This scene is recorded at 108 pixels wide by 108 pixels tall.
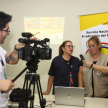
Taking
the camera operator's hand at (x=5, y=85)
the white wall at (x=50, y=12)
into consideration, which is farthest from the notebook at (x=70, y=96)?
the white wall at (x=50, y=12)

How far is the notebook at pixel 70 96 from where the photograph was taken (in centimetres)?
142

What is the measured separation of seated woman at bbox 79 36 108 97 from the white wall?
0.48 meters

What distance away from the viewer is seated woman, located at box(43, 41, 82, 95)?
6.64 feet

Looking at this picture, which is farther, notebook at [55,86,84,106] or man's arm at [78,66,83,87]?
man's arm at [78,66,83,87]

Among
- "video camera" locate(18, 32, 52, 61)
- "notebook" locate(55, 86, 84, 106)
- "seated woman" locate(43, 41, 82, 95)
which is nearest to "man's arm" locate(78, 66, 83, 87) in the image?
"seated woman" locate(43, 41, 82, 95)

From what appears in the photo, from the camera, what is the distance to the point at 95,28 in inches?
94.4

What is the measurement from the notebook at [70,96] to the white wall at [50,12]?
1.14m

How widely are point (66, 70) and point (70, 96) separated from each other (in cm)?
62

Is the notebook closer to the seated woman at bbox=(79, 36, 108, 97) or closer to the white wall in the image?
the seated woman at bbox=(79, 36, 108, 97)

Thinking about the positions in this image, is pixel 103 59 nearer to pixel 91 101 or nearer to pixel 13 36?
pixel 91 101

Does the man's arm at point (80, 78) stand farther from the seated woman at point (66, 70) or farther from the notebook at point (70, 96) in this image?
the notebook at point (70, 96)

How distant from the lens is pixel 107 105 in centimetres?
147

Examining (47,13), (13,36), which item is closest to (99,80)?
(47,13)

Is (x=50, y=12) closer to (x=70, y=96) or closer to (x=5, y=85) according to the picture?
(x=70, y=96)
